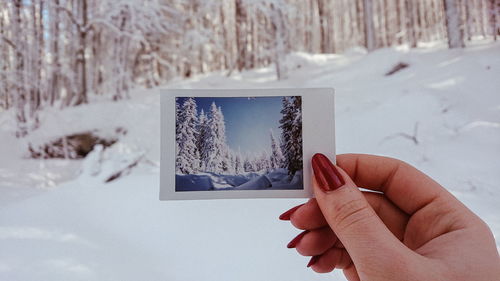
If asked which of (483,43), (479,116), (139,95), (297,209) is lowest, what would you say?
(297,209)

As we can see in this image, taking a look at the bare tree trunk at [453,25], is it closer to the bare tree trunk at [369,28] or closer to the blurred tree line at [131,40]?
the blurred tree line at [131,40]

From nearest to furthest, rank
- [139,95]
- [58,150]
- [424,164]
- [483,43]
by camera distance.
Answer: [424,164]
[58,150]
[483,43]
[139,95]

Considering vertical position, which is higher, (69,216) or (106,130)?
(106,130)

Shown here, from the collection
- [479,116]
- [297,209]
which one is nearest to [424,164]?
[479,116]

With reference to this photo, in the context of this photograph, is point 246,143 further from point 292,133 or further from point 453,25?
point 453,25

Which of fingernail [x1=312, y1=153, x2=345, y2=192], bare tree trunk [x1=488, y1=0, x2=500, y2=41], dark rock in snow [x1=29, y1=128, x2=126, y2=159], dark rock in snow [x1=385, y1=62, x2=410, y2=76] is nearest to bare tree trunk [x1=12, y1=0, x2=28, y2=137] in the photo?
dark rock in snow [x1=29, y1=128, x2=126, y2=159]

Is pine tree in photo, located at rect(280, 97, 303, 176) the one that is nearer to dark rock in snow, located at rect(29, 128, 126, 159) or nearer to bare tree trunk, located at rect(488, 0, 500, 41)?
dark rock in snow, located at rect(29, 128, 126, 159)

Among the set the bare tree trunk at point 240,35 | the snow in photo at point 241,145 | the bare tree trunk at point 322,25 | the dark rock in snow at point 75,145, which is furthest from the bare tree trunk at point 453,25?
the bare tree trunk at point 322,25

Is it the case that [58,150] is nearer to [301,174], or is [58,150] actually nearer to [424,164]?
[301,174]
